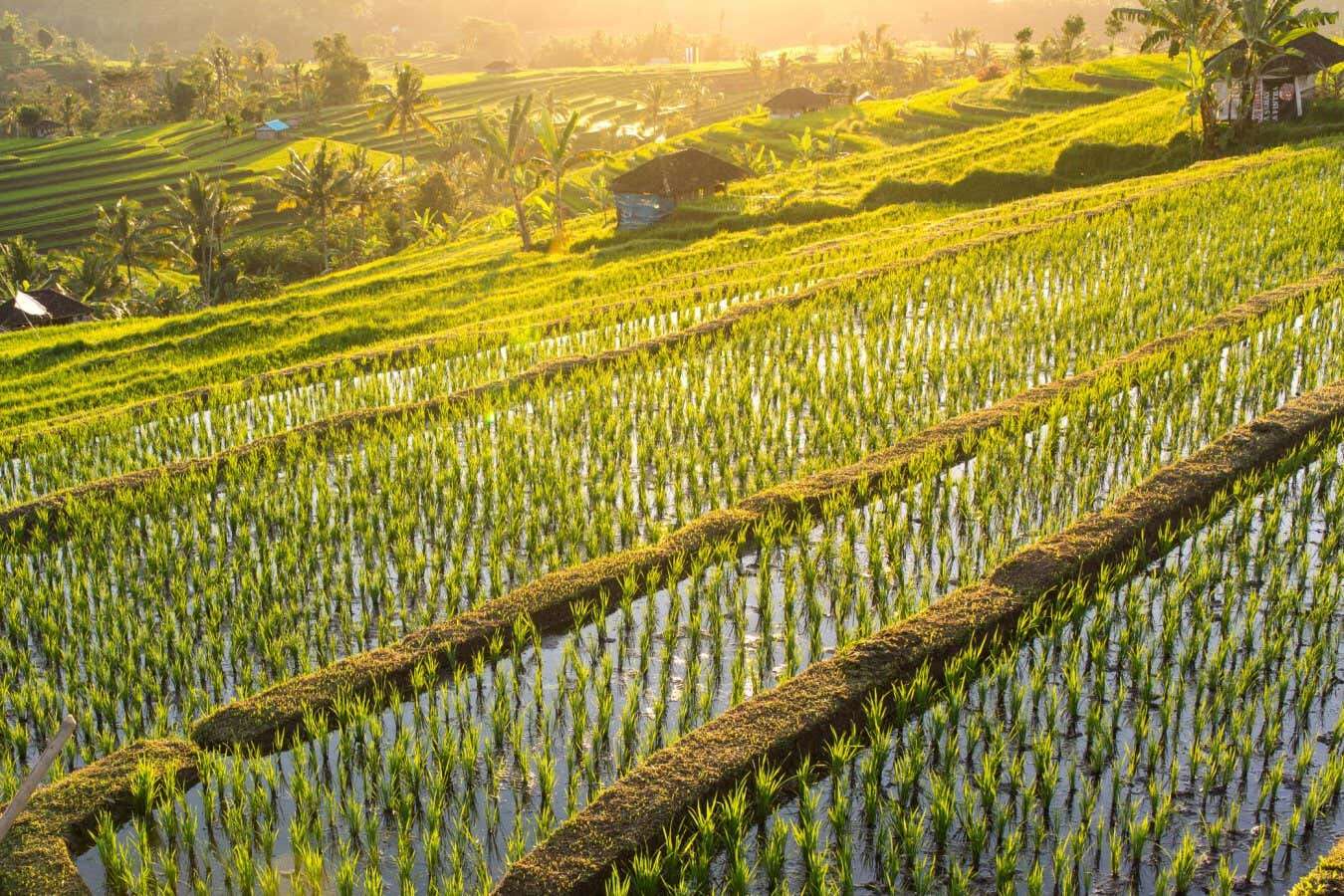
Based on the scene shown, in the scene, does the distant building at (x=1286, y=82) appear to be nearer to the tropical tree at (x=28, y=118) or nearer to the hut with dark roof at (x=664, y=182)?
the hut with dark roof at (x=664, y=182)

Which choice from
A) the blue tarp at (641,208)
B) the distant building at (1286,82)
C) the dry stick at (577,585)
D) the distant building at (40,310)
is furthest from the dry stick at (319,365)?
the distant building at (40,310)

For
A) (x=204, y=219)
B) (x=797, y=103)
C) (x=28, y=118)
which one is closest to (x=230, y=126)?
(x=28, y=118)

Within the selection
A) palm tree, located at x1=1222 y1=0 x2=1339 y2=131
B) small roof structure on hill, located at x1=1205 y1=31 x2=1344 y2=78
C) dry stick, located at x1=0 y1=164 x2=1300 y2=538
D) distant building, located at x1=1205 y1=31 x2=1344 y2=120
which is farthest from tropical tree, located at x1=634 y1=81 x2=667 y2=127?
dry stick, located at x1=0 y1=164 x2=1300 y2=538

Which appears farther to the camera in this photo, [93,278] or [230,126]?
[230,126]

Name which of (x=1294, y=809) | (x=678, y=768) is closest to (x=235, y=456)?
(x=678, y=768)

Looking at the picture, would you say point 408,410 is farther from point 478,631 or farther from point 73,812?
point 73,812

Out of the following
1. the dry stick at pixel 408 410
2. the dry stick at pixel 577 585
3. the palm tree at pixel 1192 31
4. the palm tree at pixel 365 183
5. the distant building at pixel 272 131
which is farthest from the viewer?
the distant building at pixel 272 131
